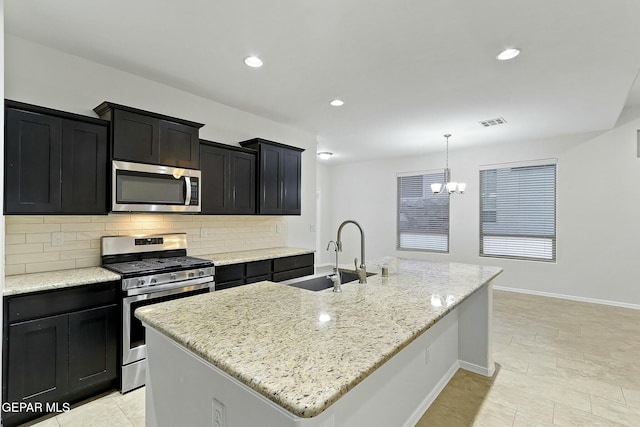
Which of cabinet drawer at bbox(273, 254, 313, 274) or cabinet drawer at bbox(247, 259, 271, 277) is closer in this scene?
cabinet drawer at bbox(247, 259, 271, 277)

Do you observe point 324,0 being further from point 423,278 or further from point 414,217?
point 414,217

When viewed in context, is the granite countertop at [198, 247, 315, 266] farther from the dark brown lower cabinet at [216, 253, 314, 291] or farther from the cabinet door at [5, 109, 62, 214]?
the cabinet door at [5, 109, 62, 214]

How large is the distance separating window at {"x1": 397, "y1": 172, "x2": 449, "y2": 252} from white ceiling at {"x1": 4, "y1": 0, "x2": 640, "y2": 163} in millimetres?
2732

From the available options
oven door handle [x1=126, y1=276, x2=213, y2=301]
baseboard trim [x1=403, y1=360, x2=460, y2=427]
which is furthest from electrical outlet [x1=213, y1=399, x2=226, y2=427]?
oven door handle [x1=126, y1=276, x2=213, y2=301]

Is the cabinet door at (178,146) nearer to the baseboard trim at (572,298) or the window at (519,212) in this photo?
the window at (519,212)

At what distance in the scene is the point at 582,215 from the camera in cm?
504

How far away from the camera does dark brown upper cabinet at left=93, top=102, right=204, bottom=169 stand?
105 inches

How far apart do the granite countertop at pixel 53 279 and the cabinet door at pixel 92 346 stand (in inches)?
8.9

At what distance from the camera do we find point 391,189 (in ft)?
23.8

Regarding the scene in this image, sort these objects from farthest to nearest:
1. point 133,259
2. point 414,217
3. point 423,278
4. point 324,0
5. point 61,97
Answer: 1. point 414,217
2. point 133,259
3. point 61,97
4. point 423,278
5. point 324,0

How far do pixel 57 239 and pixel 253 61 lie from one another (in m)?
2.20

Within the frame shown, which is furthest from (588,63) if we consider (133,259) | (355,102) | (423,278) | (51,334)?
(51,334)

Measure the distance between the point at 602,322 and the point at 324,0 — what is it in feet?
16.3

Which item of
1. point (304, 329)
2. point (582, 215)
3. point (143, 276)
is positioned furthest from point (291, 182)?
point (582, 215)
